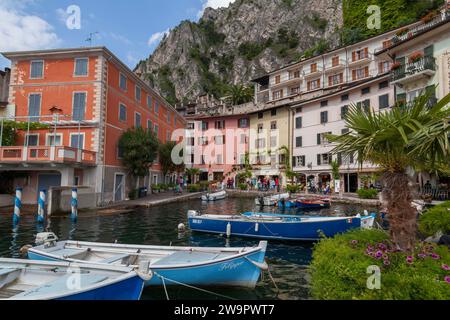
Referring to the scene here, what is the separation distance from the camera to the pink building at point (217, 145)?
57.3 m

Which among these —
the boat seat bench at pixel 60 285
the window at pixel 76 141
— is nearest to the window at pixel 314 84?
the window at pixel 76 141

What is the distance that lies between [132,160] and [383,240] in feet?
89.0

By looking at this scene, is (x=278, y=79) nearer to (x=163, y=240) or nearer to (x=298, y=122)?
(x=298, y=122)

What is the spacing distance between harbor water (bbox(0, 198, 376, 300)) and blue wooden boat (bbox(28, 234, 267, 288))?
1.23 feet

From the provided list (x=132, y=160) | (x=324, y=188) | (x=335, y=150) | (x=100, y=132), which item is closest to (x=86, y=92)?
(x=100, y=132)

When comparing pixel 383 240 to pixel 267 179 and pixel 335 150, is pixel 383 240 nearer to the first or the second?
pixel 335 150

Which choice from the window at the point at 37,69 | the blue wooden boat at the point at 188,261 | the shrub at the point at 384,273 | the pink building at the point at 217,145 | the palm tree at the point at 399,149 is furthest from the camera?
the pink building at the point at 217,145

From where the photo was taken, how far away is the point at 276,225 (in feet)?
49.2

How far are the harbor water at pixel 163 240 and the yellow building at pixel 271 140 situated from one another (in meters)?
28.6

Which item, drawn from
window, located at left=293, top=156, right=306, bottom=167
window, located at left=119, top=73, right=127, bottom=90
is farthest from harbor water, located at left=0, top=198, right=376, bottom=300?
window, located at left=293, top=156, right=306, bottom=167

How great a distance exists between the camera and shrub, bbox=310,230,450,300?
14.7 ft

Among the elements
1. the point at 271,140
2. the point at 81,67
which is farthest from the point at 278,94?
the point at 81,67

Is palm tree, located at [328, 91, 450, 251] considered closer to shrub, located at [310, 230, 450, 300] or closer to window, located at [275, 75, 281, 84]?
shrub, located at [310, 230, 450, 300]

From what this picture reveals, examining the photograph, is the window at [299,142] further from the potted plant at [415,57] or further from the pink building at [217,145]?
the potted plant at [415,57]
